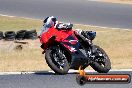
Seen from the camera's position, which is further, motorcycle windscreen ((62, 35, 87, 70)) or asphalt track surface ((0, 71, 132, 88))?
motorcycle windscreen ((62, 35, 87, 70))

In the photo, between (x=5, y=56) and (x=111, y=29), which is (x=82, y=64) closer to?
(x=5, y=56)

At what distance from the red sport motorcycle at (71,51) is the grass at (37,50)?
1.24 metres

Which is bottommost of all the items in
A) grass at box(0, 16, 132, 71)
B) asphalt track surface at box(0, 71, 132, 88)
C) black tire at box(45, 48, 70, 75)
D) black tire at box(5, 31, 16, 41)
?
grass at box(0, 16, 132, 71)

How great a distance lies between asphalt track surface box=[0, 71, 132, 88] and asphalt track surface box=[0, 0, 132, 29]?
12.6 metres

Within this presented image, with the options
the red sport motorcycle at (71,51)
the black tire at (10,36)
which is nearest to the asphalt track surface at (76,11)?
the black tire at (10,36)

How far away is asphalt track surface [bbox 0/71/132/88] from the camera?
7637mm

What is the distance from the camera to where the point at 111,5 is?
88.6 ft

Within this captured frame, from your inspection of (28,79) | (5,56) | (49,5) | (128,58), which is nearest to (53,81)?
(28,79)

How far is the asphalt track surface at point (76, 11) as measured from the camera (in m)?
22.7

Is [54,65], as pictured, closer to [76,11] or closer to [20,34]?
[20,34]

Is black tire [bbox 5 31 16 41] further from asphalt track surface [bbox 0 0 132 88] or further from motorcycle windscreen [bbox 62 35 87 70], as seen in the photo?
asphalt track surface [bbox 0 0 132 88]

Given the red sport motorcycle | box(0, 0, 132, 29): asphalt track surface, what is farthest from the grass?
box(0, 0, 132, 29): asphalt track surface

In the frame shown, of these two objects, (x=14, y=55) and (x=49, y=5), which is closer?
(x=14, y=55)

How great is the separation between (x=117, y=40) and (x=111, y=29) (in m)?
3.08
